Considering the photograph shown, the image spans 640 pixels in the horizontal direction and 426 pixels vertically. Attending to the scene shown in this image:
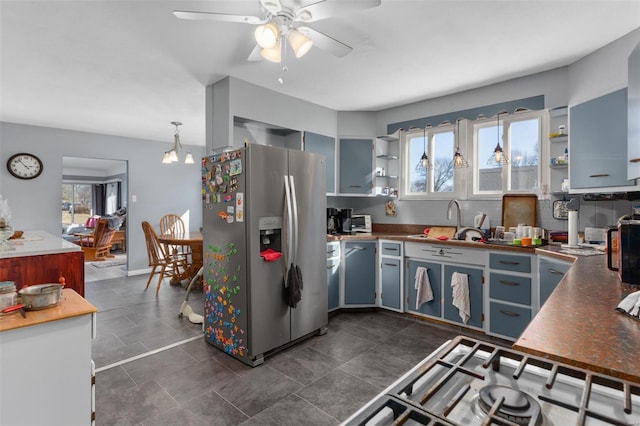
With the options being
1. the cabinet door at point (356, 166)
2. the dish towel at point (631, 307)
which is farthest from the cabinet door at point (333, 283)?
the dish towel at point (631, 307)

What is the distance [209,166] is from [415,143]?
260 centimetres

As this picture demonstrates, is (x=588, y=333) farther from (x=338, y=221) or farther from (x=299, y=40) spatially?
(x=338, y=221)

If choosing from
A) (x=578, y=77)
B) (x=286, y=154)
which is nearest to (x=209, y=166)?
(x=286, y=154)

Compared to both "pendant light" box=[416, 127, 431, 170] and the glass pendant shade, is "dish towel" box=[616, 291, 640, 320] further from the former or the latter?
"pendant light" box=[416, 127, 431, 170]

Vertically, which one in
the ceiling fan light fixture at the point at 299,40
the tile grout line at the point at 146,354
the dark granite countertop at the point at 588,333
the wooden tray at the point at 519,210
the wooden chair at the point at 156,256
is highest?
the ceiling fan light fixture at the point at 299,40

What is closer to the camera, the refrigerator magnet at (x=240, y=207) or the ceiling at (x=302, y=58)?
the ceiling at (x=302, y=58)

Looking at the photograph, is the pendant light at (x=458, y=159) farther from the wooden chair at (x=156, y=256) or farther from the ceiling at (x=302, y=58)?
the wooden chair at (x=156, y=256)

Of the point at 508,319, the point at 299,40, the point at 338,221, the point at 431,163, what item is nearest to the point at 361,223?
the point at 338,221

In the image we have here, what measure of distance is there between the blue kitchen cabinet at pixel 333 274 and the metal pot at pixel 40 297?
7.78 feet

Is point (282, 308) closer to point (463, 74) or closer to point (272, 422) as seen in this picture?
point (272, 422)

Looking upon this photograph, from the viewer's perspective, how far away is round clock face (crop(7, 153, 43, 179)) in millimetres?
4707

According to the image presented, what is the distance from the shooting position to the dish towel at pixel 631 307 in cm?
96

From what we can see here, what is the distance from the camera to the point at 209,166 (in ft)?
9.39

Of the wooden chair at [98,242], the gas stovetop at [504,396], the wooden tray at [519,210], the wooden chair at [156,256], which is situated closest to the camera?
the gas stovetop at [504,396]
